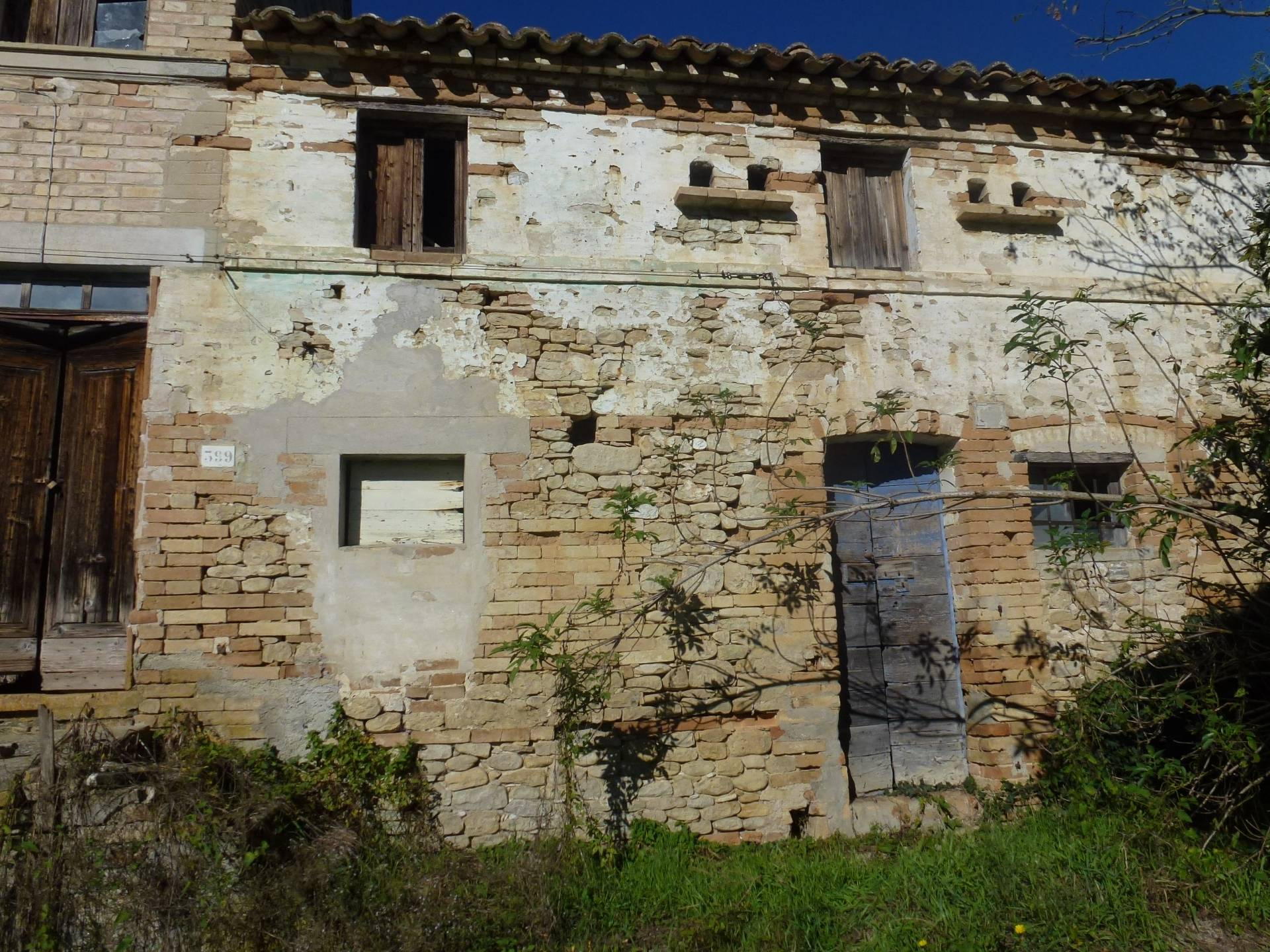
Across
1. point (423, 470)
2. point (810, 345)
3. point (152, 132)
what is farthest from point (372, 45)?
point (810, 345)

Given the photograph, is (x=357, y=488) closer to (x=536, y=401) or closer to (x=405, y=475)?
(x=405, y=475)

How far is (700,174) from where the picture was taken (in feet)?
20.7

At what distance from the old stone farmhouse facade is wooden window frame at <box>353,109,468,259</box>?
0.10ft

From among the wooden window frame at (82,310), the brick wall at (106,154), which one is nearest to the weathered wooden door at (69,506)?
the wooden window frame at (82,310)

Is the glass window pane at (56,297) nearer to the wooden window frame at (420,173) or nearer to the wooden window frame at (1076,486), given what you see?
the wooden window frame at (420,173)

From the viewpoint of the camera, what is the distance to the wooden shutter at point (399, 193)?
19.4 feet

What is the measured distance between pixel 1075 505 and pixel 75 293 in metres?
7.30

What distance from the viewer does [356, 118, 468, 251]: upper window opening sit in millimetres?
5910

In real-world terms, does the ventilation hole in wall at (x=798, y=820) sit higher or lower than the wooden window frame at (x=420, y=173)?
lower

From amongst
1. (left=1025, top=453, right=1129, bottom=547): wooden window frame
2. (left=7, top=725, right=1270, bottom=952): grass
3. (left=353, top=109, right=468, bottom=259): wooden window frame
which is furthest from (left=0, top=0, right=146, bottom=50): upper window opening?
(left=1025, top=453, right=1129, bottom=547): wooden window frame

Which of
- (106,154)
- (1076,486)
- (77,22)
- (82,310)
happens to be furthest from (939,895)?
(77,22)

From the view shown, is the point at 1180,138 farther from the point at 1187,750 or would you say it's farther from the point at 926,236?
the point at 1187,750

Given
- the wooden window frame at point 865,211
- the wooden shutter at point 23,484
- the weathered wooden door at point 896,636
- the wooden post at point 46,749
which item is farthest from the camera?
the wooden window frame at point 865,211

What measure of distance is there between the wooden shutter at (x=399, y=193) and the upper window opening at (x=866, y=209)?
315 centimetres
